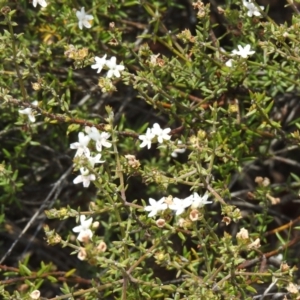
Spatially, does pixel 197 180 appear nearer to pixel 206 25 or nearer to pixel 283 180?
pixel 206 25

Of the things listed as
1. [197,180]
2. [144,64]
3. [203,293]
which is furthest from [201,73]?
[203,293]

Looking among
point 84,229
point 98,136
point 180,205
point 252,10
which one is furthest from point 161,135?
point 252,10

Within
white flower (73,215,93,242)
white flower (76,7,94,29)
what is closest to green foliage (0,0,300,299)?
white flower (73,215,93,242)

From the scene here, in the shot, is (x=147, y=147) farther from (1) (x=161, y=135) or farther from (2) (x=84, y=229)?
(2) (x=84, y=229)

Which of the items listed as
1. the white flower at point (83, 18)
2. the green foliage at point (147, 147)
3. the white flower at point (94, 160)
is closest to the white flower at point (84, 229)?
the green foliage at point (147, 147)

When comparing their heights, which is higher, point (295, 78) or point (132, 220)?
point (295, 78)

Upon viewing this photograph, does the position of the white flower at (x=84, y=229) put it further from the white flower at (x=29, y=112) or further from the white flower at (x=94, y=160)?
the white flower at (x=29, y=112)

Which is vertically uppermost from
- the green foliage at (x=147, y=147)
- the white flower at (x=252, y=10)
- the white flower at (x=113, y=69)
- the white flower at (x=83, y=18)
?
the white flower at (x=252, y=10)

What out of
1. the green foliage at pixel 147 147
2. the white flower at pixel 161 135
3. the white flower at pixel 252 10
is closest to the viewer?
the green foliage at pixel 147 147

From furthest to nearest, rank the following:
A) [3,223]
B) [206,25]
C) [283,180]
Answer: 1. [283,180]
2. [3,223]
3. [206,25]
